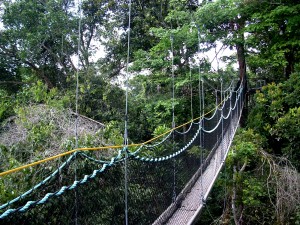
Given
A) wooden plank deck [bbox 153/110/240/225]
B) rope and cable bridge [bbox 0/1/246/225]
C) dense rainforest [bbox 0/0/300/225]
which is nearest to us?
rope and cable bridge [bbox 0/1/246/225]

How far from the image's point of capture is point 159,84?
6.21 m

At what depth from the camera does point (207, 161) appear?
3135 millimetres

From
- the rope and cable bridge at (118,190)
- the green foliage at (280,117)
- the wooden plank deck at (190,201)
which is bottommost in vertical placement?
the wooden plank deck at (190,201)

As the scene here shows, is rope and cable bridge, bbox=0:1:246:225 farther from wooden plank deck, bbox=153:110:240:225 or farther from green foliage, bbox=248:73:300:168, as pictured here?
green foliage, bbox=248:73:300:168

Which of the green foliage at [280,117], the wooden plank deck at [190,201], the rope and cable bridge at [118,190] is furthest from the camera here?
the green foliage at [280,117]

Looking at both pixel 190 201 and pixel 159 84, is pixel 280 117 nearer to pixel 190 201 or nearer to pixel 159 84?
pixel 159 84

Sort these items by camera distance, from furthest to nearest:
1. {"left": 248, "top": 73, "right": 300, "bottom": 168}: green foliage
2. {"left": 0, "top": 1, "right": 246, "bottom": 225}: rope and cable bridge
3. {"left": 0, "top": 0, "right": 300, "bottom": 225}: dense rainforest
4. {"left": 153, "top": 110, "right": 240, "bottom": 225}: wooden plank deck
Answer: {"left": 248, "top": 73, "right": 300, "bottom": 168}: green foliage
{"left": 0, "top": 0, "right": 300, "bottom": 225}: dense rainforest
{"left": 153, "top": 110, "right": 240, "bottom": 225}: wooden plank deck
{"left": 0, "top": 1, "right": 246, "bottom": 225}: rope and cable bridge

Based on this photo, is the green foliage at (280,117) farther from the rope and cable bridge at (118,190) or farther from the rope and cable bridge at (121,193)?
the rope and cable bridge at (121,193)

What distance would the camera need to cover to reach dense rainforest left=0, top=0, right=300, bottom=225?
3.99 metres

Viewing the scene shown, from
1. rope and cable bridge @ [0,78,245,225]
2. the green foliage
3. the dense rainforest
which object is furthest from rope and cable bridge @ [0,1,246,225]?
the green foliage

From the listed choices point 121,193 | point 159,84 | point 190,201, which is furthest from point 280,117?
point 121,193

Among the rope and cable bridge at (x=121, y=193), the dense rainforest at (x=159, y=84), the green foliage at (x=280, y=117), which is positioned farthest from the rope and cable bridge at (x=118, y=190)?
the green foliage at (x=280, y=117)

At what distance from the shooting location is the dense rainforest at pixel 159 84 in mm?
3994

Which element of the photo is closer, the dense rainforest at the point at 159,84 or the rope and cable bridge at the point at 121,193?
the rope and cable bridge at the point at 121,193
